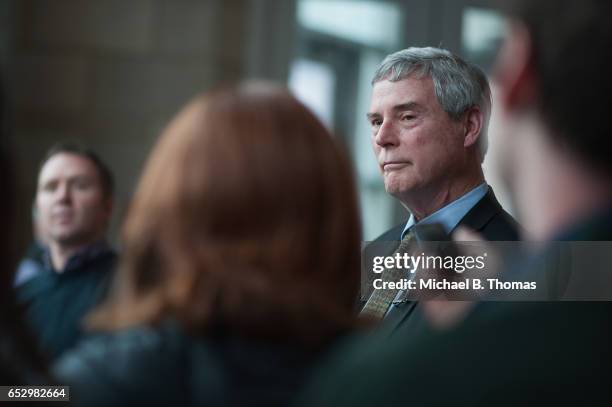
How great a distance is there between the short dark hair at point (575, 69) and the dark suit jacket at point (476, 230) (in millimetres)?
1025

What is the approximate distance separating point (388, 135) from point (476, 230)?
0.45 meters

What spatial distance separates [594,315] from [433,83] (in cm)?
172

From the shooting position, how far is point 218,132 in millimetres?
1238

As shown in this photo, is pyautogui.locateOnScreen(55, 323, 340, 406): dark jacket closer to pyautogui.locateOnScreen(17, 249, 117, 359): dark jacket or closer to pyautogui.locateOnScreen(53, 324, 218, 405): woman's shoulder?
pyautogui.locateOnScreen(53, 324, 218, 405): woman's shoulder

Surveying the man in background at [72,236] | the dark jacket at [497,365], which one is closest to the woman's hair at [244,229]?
the dark jacket at [497,365]

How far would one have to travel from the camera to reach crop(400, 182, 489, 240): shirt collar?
2363 mm

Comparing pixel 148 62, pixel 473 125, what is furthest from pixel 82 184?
pixel 148 62

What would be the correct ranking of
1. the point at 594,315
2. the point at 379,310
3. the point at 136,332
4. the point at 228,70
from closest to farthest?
the point at 594,315, the point at 136,332, the point at 379,310, the point at 228,70

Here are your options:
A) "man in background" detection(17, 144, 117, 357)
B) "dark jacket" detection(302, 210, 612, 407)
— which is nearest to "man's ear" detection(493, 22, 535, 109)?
"dark jacket" detection(302, 210, 612, 407)

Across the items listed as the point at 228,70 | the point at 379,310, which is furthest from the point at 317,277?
the point at 228,70

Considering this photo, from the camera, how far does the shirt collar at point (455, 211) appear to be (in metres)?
2.36

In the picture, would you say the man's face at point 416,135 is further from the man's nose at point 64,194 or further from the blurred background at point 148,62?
the blurred background at point 148,62

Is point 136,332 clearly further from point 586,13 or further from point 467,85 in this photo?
point 467,85

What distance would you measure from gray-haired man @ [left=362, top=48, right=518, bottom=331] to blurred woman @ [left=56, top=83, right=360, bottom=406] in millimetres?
1220
